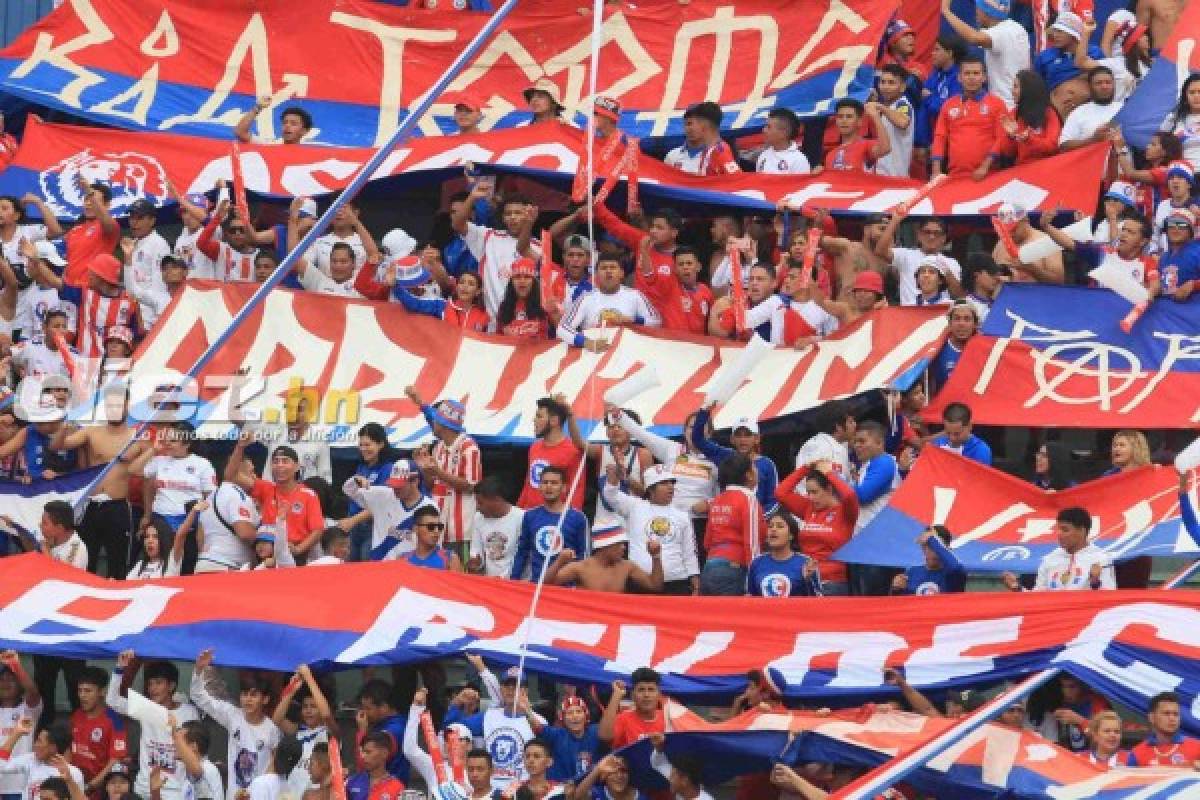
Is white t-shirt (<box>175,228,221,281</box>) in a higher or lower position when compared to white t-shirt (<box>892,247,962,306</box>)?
lower

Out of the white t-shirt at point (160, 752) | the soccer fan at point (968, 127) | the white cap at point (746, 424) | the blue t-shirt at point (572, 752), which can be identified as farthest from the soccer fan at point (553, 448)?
the soccer fan at point (968, 127)

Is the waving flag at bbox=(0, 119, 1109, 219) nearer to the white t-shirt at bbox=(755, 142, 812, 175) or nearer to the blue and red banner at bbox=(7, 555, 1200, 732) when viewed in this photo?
the white t-shirt at bbox=(755, 142, 812, 175)

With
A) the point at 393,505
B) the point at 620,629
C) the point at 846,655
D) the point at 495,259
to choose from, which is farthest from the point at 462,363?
the point at 846,655

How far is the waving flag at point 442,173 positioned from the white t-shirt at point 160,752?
505 cm

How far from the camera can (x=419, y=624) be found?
16.4m

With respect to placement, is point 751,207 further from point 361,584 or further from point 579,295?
point 361,584

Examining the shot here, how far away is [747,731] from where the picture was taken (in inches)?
607

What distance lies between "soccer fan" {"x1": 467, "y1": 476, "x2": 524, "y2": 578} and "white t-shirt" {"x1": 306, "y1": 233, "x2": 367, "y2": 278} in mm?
3021

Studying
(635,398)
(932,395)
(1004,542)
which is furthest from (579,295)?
(1004,542)

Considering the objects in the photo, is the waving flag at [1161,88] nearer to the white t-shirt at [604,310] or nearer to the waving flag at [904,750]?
the white t-shirt at [604,310]

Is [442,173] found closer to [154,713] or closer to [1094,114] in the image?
[1094,114]

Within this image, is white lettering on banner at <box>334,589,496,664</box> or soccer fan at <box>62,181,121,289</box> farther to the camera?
soccer fan at <box>62,181,121,289</box>

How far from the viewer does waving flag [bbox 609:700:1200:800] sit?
14453mm

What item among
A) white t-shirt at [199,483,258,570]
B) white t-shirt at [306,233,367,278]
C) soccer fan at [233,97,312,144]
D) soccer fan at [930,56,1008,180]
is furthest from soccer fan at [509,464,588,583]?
soccer fan at [233,97,312,144]
